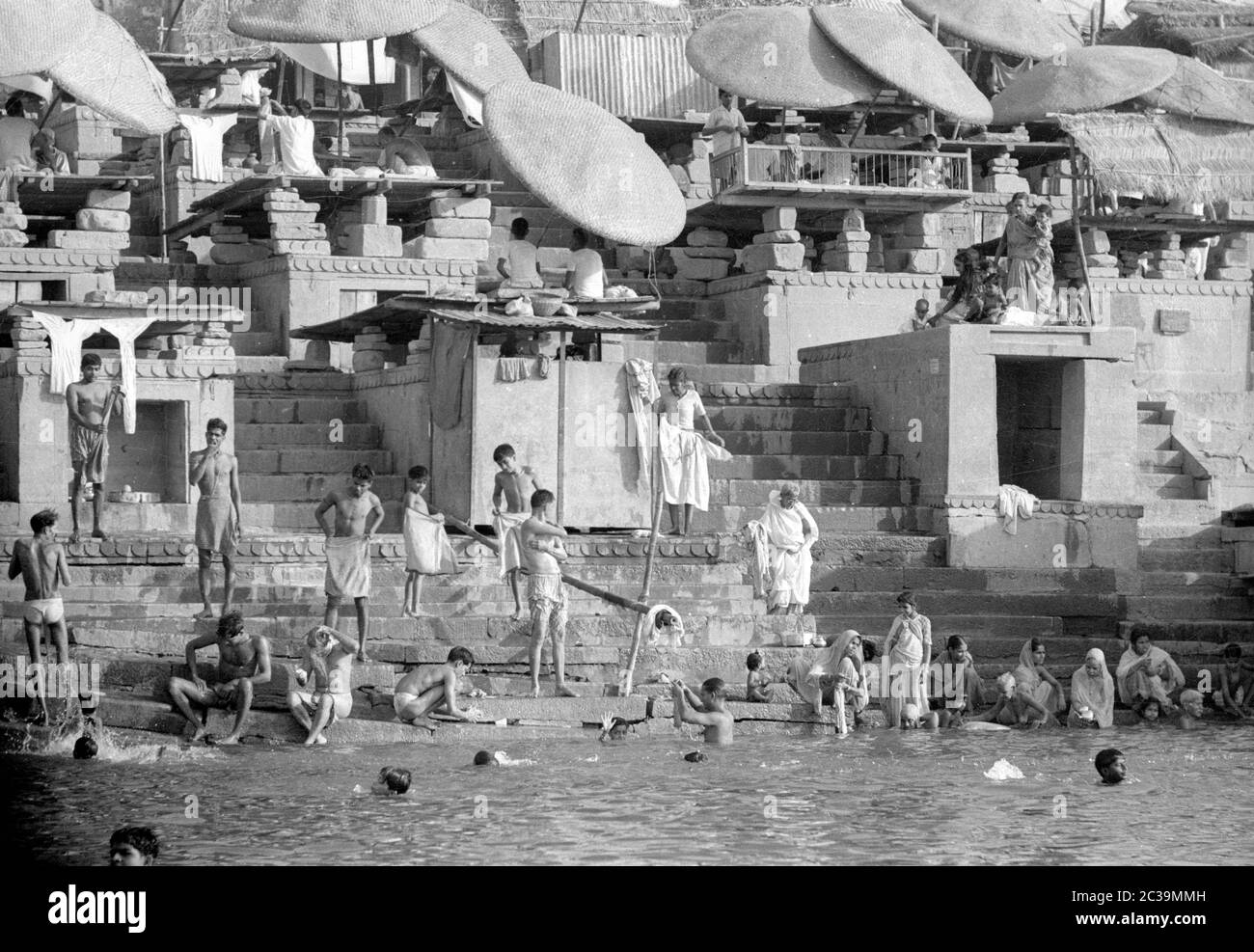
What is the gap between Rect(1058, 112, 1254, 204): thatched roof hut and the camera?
22453mm

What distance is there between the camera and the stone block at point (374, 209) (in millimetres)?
21297

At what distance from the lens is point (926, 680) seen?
50.1ft

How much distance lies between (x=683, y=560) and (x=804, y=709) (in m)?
2.19

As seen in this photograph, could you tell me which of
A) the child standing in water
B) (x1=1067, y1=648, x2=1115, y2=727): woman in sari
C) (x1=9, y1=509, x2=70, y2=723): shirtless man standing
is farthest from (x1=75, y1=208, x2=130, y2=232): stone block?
(x1=1067, y1=648, x2=1115, y2=727): woman in sari

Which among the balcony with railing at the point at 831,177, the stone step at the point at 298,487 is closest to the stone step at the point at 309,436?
the stone step at the point at 298,487

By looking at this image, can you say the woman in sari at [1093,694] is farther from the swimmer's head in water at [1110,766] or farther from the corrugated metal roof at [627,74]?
the corrugated metal roof at [627,74]

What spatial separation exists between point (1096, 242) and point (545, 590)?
36.7 feet

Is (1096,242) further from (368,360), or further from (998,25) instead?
(368,360)

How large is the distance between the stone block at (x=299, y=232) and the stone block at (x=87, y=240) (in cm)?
139

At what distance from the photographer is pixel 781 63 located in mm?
22578

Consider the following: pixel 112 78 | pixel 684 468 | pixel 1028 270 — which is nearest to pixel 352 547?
pixel 684 468

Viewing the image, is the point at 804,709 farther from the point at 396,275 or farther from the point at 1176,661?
the point at 396,275
